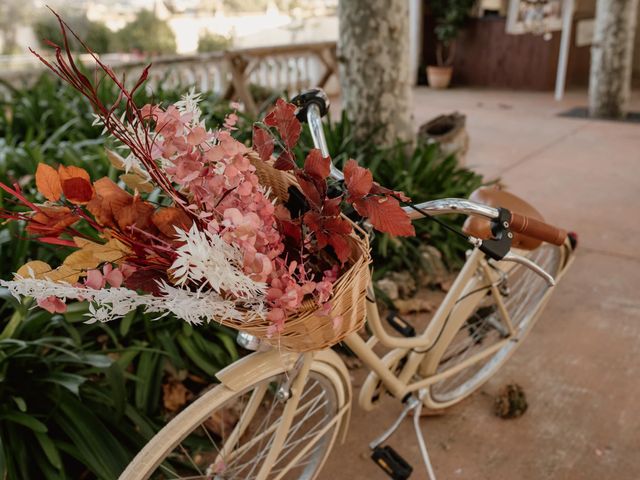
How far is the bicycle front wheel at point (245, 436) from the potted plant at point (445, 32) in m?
8.01

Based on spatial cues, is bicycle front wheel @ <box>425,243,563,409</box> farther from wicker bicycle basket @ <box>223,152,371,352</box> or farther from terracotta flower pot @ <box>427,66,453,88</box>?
terracotta flower pot @ <box>427,66,453,88</box>

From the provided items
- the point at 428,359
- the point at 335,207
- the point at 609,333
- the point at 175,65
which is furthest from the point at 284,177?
the point at 175,65

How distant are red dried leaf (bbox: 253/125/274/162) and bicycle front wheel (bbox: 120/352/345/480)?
0.55 metres

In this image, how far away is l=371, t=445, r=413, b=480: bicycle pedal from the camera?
189 centimetres

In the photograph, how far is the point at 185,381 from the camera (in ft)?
7.79

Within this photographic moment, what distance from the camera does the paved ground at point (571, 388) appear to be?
2.11 metres

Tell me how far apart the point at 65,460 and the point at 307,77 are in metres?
7.20

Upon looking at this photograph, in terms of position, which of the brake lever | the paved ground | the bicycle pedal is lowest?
the paved ground

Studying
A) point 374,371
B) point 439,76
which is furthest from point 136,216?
point 439,76

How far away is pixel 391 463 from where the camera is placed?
1920 millimetres

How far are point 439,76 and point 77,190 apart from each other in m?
9.12

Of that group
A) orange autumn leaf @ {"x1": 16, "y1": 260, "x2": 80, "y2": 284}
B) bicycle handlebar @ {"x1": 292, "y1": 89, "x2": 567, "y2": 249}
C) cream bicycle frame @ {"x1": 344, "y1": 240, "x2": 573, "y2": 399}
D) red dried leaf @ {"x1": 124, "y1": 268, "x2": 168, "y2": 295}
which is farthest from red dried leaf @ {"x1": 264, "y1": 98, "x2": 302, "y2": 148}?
cream bicycle frame @ {"x1": 344, "y1": 240, "x2": 573, "y2": 399}

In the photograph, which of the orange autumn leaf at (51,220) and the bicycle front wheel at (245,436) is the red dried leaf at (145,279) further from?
the bicycle front wheel at (245,436)

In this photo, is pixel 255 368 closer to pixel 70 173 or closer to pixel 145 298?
pixel 145 298
